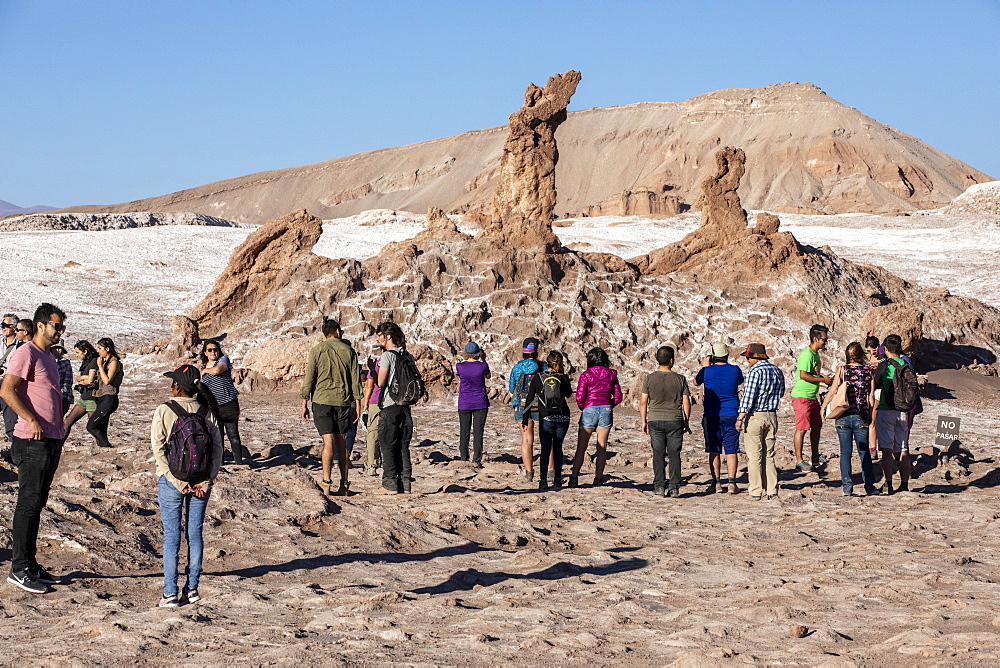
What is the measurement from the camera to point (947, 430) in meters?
10.1

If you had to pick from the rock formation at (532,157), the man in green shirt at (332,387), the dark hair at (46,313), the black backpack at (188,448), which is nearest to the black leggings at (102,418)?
the man in green shirt at (332,387)

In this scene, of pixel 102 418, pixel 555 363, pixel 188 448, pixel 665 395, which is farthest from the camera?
pixel 102 418

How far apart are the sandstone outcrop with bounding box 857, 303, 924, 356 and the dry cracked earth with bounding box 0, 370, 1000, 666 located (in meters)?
8.14

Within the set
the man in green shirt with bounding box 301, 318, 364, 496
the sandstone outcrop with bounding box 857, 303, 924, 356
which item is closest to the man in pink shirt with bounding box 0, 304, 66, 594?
the man in green shirt with bounding box 301, 318, 364, 496

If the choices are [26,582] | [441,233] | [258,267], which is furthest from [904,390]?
[258,267]

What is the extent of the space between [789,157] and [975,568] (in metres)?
91.3

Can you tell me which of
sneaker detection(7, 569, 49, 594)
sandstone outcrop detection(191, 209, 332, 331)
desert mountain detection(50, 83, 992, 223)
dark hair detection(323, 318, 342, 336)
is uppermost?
desert mountain detection(50, 83, 992, 223)

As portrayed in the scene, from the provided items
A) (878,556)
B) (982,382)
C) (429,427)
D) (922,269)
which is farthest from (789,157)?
(878,556)

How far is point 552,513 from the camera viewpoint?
8320 mm

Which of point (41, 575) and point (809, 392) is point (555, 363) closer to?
point (809, 392)

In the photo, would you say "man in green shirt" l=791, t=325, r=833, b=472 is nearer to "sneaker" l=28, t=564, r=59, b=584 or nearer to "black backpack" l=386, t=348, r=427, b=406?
"black backpack" l=386, t=348, r=427, b=406

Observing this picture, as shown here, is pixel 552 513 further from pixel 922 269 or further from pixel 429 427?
pixel 922 269

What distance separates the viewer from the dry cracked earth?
183 inches

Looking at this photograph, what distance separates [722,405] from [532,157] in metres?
12.1
